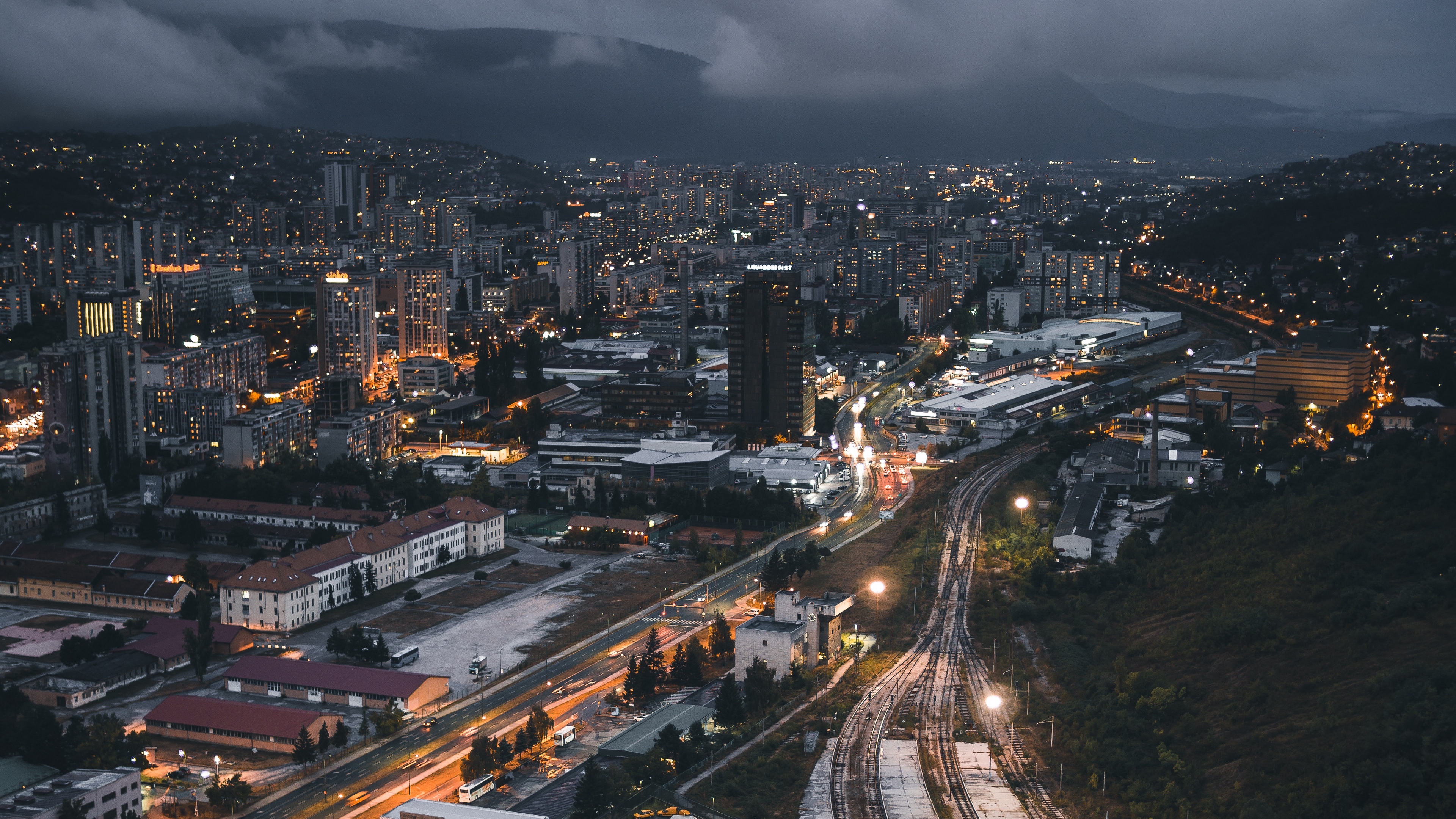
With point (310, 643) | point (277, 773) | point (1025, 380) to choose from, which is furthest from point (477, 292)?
point (277, 773)

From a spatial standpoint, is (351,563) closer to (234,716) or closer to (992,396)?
(234,716)

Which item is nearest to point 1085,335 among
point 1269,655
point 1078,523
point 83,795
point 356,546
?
point 1078,523

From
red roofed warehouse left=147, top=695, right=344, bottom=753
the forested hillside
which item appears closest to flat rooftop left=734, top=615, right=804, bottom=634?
the forested hillside

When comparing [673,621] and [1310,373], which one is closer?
[673,621]

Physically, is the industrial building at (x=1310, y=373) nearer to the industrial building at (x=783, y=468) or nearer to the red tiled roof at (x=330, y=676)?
the industrial building at (x=783, y=468)

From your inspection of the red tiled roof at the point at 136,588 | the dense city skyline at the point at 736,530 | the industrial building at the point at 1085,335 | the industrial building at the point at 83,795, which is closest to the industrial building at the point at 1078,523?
the dense city skyline at the point at 736,530

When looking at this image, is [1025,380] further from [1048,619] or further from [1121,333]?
[1048,619]
